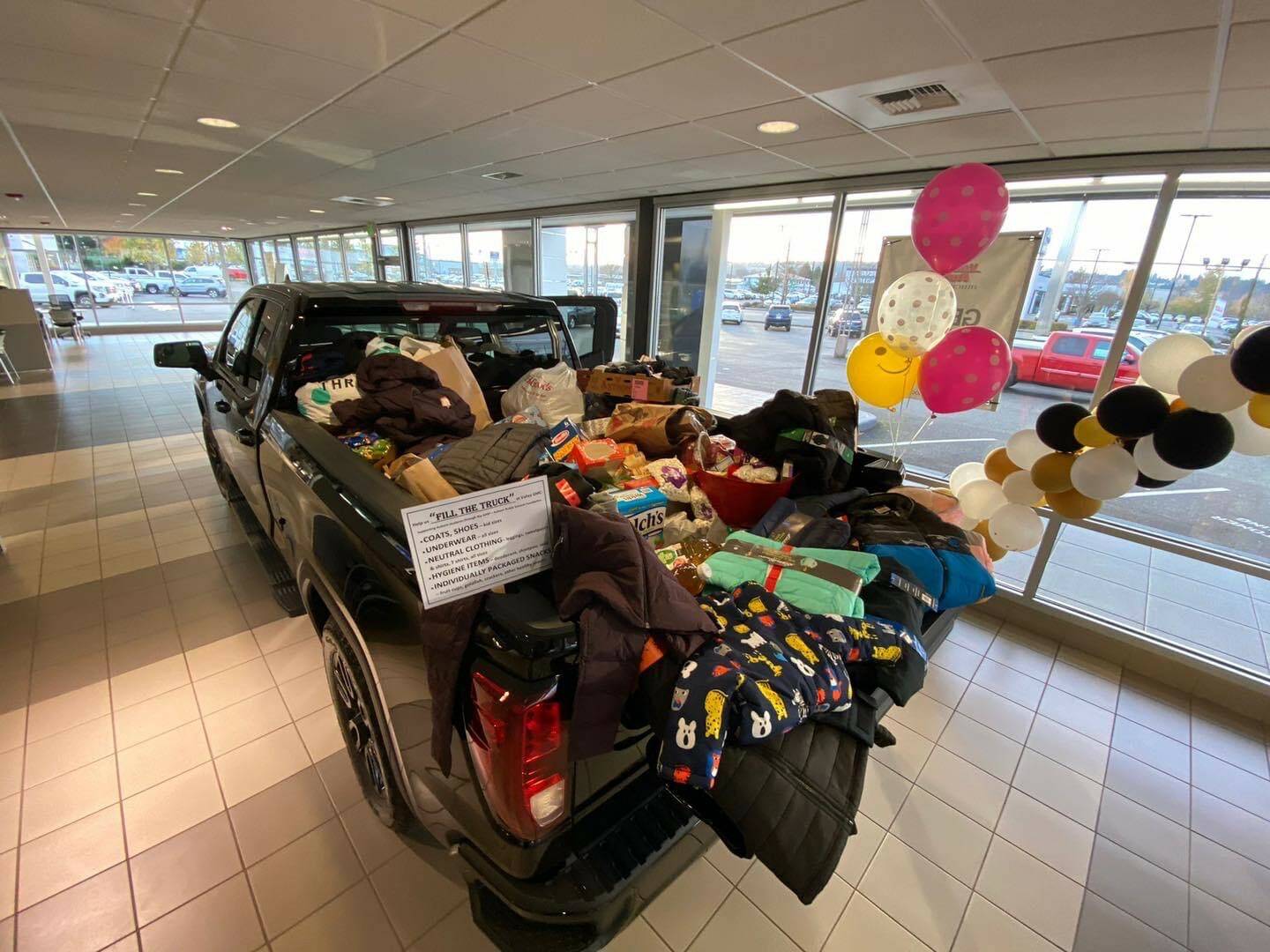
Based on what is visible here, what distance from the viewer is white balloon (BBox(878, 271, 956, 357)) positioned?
2.39m

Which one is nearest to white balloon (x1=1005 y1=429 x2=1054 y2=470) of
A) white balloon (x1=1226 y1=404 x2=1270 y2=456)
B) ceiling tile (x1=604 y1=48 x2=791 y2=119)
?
white balloon (x1=1226 y1=404 x2=1270 y2=456)

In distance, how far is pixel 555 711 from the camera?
861 mm

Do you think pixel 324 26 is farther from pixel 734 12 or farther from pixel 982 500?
pixel 982 500

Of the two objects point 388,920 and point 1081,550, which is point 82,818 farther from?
point 1081,550

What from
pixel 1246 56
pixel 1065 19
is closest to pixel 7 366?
pixel 1065 19

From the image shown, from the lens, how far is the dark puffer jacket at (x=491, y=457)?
1441 millimetres

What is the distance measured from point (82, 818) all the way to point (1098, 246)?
4.96 metres

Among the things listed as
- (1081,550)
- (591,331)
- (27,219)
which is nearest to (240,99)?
(591,331)

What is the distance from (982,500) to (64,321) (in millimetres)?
14827

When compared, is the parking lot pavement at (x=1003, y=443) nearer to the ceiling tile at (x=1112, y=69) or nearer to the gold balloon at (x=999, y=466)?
the gold balloon at (x=999, y=466)

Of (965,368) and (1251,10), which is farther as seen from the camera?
(965,368)

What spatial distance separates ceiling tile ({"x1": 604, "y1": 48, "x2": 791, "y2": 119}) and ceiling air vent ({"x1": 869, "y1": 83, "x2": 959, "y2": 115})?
15.4 inches

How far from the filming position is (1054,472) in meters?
2.16

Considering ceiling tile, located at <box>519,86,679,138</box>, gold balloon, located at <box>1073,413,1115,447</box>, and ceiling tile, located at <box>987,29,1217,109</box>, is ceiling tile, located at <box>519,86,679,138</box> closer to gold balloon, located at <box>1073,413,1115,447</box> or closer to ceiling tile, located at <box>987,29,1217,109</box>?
ceiling tile, located at <box>987,29,1217,109</box>
